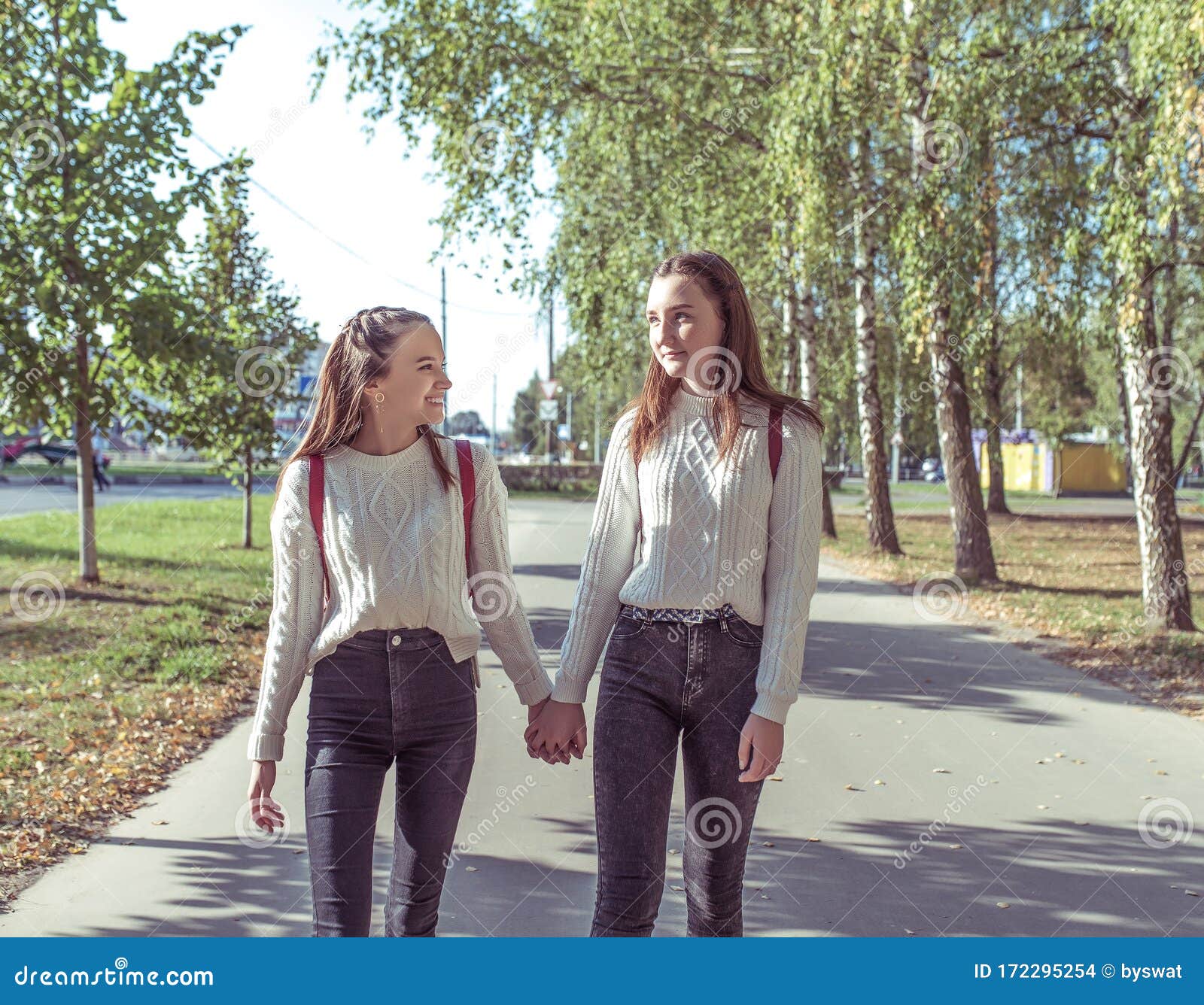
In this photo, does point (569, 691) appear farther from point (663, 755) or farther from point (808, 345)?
point (808, 345)

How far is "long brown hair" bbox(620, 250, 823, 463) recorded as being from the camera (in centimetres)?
279

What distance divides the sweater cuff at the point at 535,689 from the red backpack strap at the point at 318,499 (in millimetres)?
531

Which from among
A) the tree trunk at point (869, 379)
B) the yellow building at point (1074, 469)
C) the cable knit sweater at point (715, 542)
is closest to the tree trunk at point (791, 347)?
the tree trunk at point (869, 379)

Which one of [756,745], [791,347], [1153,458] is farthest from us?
[791,347]

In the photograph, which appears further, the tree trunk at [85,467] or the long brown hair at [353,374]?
the tree trunk at [85,467]

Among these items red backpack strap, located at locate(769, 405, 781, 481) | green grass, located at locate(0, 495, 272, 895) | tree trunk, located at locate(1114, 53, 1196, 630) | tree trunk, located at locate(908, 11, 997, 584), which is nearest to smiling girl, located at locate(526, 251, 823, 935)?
red backpack strap, located at locate(769, 405, 781, 481)

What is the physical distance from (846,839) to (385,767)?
2.86m

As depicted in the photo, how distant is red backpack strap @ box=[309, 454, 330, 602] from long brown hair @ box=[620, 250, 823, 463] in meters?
0.71

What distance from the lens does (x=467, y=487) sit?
111 inches

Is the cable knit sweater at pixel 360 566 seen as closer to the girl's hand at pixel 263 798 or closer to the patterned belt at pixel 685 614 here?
the girl's hand at pixel 263 798

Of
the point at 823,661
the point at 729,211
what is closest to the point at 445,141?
the point at 729,211

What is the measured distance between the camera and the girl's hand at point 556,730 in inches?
113

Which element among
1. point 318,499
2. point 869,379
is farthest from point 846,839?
point 869,379

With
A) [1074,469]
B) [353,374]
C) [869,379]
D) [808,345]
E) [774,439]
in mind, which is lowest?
[774,439]
